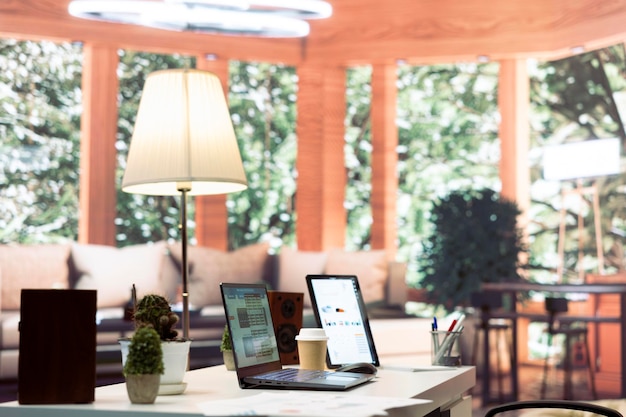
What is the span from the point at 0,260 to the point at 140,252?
1063 millimetres

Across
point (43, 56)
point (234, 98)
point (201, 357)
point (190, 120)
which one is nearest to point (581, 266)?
point (234, 98)

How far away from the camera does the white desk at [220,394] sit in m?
1.54

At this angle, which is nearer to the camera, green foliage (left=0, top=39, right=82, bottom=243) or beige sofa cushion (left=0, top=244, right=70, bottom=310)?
beige sofa cushion (left=0, top=244, right=70, bottom=310)

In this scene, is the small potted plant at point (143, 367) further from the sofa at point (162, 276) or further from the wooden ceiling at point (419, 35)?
the wooden ceiling at point (419, 35)

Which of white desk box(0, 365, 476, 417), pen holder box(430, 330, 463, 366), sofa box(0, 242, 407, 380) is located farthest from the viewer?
sofa box(0, 242, 407, 380)

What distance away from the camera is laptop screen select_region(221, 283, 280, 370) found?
192 centimetres

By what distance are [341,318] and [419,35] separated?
6141mm

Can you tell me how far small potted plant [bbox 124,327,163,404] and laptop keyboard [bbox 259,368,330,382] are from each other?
309 millimetres

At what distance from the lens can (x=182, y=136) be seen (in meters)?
2.21

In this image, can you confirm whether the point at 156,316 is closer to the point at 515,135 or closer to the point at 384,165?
the point at 384,165

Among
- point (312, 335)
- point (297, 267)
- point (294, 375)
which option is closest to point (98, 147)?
point (297, 267)

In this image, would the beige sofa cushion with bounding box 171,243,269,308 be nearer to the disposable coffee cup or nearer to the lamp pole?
the lamp pole

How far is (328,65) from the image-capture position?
8.34 metres

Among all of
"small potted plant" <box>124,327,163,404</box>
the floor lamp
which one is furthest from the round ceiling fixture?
"small potted plant" <box>124,327,163,404</box>
